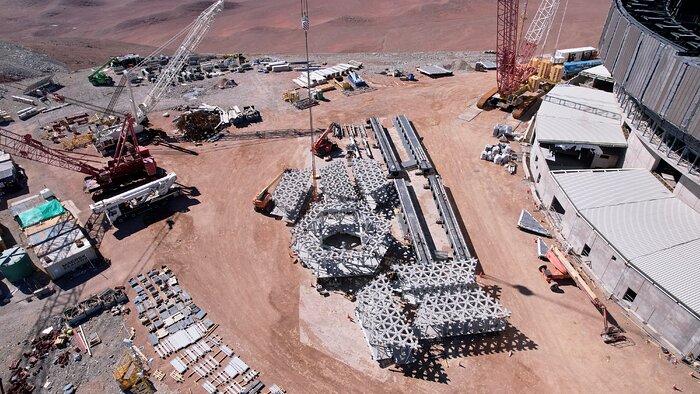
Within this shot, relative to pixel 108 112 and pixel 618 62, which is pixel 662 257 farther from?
pixel 108 112

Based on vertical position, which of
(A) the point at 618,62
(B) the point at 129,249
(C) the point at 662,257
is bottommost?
(B) the point at 129,249

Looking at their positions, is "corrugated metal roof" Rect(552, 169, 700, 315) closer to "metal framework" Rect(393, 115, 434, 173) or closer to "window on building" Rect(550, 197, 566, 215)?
"window on building" Rect(550, 197, 566, 215)

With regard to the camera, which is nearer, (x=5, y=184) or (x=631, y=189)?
(x=631, y=189)

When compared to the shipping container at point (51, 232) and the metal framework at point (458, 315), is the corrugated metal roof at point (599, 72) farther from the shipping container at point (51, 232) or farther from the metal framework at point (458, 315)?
the shipping container at point (51, 232)

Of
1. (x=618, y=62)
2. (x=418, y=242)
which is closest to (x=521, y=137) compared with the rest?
(x=618, y=62)

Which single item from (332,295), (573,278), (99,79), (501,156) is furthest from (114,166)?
(573,278)

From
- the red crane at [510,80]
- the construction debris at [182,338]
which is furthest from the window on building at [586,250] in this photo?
the red crane at [510,80]
